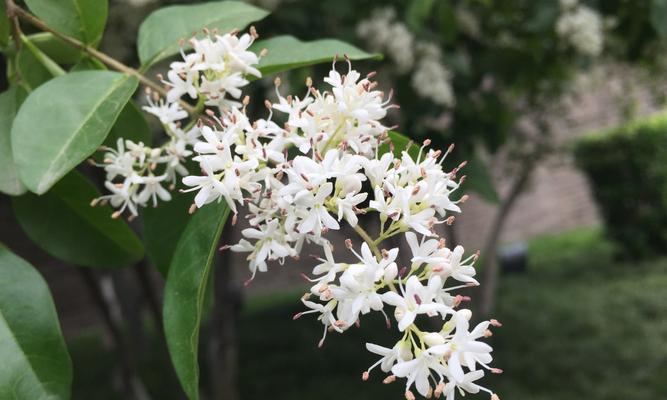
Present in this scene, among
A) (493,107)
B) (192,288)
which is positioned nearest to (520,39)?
(493,107)

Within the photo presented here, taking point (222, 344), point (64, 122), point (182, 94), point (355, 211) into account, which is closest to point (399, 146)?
point (355, 211)

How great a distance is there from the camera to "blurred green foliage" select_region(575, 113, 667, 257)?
266 inches

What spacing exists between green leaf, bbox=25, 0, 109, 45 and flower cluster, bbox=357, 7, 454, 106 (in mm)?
1592

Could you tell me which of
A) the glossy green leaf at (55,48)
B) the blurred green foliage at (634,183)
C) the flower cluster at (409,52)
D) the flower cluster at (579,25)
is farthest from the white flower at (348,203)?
the blurred green foliage at (634,183)

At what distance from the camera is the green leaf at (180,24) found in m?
0.91

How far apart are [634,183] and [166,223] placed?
6.86 m

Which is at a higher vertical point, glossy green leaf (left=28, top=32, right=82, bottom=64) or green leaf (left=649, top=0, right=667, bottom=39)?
glossy green leaf (left=28, top=32, right=82, bottom=64)

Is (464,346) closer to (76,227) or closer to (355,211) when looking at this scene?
(355,211)

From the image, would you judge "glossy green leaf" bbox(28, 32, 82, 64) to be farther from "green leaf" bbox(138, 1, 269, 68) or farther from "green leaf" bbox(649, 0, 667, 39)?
"green leaf" bbox(649, 0, 667, 39)

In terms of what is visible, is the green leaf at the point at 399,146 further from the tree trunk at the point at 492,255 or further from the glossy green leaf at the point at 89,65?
the tree trunk at the point at 492,255

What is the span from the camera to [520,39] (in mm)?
2809

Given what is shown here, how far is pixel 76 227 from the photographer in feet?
3.03

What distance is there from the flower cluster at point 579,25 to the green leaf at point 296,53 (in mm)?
1785

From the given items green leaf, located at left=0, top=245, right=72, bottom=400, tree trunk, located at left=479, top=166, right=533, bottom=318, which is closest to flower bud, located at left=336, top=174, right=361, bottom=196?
green leaf, located at left=0, top=245, right=72, bottom=400
